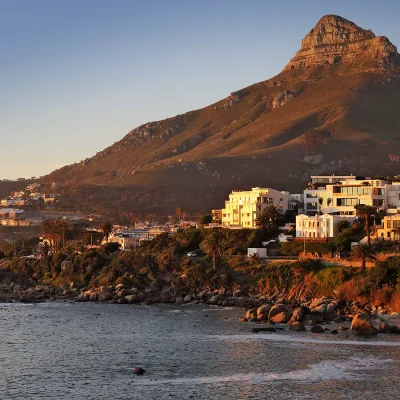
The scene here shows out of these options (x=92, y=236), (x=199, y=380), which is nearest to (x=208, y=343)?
(x=199, y=380)

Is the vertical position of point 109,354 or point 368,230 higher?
point 368,230

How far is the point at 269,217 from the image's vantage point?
12700cm

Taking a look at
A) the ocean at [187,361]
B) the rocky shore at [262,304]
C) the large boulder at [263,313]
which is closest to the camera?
the ocean at [187,361]

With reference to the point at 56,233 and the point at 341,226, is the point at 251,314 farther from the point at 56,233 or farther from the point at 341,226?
the point at 56,233

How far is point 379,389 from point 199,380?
11979 mm

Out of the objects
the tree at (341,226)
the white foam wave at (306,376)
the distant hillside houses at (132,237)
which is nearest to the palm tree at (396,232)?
the tree at (341,226)

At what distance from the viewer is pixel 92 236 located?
154375 millimetres

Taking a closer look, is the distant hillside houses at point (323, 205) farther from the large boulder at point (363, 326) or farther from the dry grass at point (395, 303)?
the large boulder at point (363, 326)

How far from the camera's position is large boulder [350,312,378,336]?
72625 millimetres

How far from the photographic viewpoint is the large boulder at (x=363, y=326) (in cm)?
7262

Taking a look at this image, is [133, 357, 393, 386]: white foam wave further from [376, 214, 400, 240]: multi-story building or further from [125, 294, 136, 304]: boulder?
[376, 214, 400, 240]: multi-story building

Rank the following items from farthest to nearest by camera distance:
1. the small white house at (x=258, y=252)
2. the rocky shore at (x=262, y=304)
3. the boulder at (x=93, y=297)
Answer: the small white house at (x=258, y=252), the boulder at (x=93, y=297), the rocky shore at (x=262, y=304)

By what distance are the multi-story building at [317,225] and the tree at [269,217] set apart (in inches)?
281

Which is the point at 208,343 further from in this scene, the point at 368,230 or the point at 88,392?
the point at 368,230
